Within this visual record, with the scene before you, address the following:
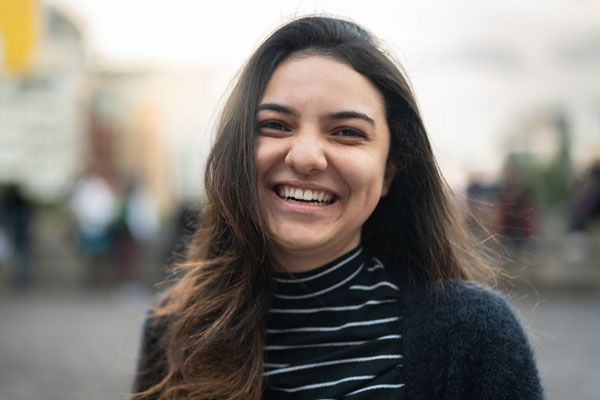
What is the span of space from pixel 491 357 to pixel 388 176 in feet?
2.10

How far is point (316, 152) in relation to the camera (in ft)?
5.62

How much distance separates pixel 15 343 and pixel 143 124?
55.4 m

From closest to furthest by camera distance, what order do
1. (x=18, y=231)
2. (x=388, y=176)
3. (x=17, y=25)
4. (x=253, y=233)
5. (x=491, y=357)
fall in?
(x=491, y=357) → (x=253, y=233) → (x=388, y=176) → (x=17, y=25) → (x=18, y=231)

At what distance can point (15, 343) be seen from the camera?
686cm

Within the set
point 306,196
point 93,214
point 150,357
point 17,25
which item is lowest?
point 93,214

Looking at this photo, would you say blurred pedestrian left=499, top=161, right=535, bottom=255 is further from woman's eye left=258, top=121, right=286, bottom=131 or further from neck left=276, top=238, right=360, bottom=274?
woman's eye left=258, top=121, right=286, bottom=131

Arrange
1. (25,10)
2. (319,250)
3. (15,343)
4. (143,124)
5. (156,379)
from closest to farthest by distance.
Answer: (319,250) → (156,379) → (25,10) → (15,343) → (143,124)

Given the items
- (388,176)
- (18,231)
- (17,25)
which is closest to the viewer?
(388,176)

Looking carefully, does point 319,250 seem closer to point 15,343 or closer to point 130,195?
point 15,343

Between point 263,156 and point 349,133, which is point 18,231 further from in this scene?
point 349,133

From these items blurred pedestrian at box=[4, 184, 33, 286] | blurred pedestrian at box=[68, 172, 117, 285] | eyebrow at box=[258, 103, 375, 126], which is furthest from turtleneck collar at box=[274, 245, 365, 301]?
blurred pedestrian at box=[4, 184, 33, 286]

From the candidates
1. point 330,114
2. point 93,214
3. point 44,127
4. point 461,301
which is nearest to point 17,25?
point 330,114

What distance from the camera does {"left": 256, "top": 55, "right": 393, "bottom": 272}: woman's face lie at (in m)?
1.73

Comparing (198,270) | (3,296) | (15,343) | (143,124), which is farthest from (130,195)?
(143,124)
